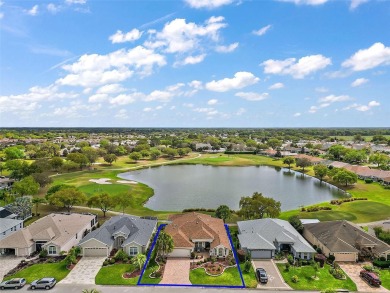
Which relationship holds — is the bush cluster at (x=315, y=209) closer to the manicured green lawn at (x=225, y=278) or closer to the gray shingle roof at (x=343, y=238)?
the gray shingle roof at (x=343, y=238)

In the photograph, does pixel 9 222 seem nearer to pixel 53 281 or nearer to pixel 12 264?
pixel 12 264

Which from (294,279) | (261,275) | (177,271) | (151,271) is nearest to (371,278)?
(294,279)

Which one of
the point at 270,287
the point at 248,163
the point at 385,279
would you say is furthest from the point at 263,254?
the point at 248,163

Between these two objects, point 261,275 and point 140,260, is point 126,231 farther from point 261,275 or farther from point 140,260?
point 261,275

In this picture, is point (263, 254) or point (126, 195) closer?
point (263, 254)

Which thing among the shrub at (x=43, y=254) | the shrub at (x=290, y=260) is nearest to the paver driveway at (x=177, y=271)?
the shrub at (x=290, y=260)
